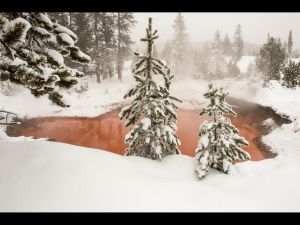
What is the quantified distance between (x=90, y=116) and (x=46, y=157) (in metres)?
20.4

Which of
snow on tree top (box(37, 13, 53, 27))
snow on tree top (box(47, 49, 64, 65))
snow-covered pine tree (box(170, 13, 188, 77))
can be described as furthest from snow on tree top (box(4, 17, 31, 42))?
snow-covered pine tree (box(170, 13, 188, 77))

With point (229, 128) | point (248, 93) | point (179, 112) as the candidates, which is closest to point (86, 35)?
point (179, 112)

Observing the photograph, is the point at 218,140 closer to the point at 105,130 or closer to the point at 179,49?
the point at 105,130

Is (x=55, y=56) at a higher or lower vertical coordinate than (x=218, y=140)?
higher

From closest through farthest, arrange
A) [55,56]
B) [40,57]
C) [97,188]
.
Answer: [40,57]
[97,188]
[55,56]

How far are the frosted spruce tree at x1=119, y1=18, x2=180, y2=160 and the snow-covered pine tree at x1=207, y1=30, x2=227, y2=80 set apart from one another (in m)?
41.5

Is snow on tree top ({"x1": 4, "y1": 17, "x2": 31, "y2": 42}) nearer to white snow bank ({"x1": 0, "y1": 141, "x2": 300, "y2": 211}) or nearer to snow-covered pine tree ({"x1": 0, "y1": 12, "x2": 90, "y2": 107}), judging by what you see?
snow-covered pine tree ({"x1": 0, "y1": 12, "x2": 90, "y2": 107})

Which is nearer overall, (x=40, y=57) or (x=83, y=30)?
(x=40, y=57)

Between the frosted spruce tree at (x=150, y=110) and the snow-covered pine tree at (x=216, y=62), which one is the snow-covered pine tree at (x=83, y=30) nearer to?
the snow-covered pine tree at (x=216, y=62)

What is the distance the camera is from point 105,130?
23.8 metres

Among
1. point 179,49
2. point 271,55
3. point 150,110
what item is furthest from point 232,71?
point 150,110

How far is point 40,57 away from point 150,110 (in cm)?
554

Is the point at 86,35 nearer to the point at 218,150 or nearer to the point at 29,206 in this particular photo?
the point at 218,150

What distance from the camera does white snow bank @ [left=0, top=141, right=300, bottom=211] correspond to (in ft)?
18.9
